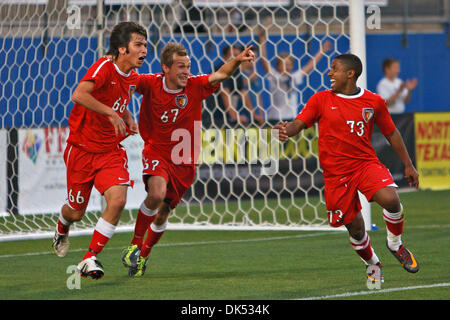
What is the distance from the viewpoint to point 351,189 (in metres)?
5.85

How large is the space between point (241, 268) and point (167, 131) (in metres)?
1.21

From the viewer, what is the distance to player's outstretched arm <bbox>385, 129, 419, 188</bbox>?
233 inches

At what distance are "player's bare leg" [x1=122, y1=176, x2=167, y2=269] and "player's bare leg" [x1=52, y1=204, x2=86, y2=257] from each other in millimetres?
441

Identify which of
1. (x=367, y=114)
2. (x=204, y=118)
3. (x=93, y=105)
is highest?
(x=93, y=105)

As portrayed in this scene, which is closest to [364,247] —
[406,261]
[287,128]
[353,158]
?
[406,261]

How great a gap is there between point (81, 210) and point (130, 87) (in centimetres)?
98

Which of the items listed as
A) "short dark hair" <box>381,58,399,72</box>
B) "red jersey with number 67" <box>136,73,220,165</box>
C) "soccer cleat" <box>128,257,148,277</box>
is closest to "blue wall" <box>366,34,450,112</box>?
"short dark hair" <box>381,58,399,72</box>

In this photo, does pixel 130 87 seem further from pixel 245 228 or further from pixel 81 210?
pixel 245 228

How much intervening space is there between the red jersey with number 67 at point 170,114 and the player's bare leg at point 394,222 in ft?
5.23

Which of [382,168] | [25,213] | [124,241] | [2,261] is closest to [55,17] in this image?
[25,213]

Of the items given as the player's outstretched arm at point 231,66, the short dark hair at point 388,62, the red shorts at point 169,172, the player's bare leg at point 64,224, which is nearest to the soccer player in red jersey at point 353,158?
the player's outstretched arm at point 231,66

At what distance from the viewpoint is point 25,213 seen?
10984 mm

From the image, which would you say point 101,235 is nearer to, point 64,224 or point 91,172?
point 91,172

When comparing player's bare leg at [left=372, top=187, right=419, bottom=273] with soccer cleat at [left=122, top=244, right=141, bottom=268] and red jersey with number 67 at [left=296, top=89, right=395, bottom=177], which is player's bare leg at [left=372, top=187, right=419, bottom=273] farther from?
soccer cleat at [left=122, top=244, right=141, bottom=268]
